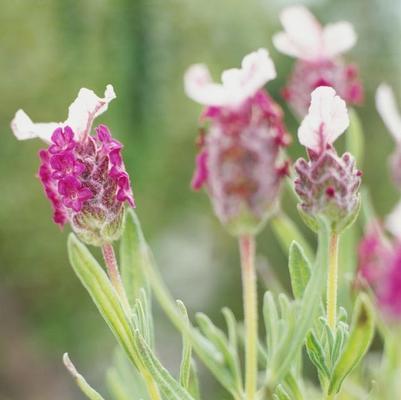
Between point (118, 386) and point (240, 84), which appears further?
point (118, 386)

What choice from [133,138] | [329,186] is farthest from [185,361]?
[133,138]

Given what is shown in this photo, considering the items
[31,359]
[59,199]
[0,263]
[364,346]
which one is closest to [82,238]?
[59,199]

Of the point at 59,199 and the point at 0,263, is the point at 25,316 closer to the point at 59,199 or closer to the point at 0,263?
the point at 0,263

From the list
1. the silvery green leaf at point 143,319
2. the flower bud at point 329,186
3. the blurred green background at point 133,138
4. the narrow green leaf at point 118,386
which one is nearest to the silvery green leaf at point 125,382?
the narrow green leaf at point 118,386

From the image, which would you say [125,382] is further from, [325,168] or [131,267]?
[325,168]

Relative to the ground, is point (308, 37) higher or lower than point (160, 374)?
higher

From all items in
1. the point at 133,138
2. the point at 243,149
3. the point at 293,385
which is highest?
the point at 133,138

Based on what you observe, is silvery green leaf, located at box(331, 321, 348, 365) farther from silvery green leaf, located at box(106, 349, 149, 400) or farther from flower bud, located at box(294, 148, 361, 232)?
silvery green leaf, located at box(106, 349, 149, 400)
